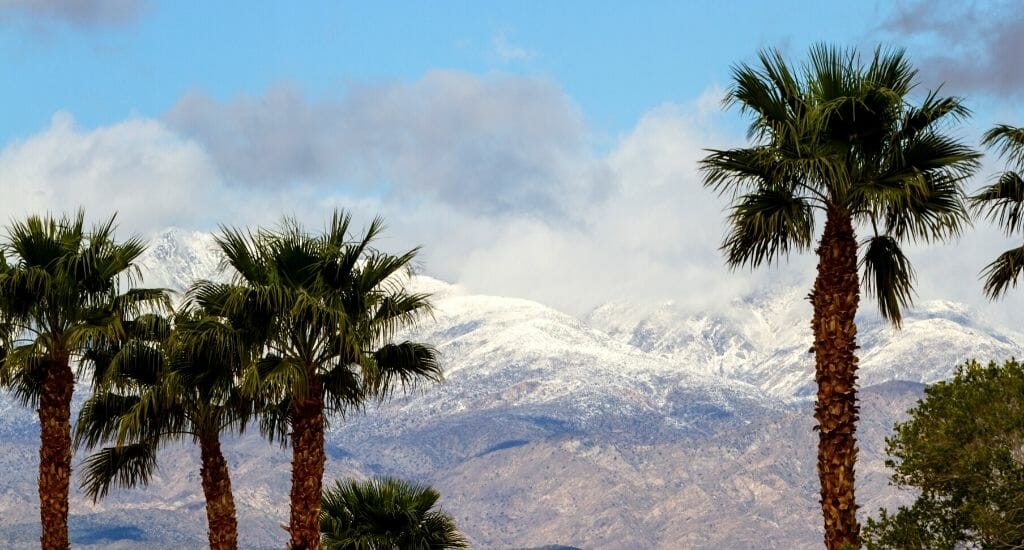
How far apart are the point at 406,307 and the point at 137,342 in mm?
7346

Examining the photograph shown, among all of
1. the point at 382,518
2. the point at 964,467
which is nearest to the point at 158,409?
the point at 382,518

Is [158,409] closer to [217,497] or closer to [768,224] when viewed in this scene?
[217,497]

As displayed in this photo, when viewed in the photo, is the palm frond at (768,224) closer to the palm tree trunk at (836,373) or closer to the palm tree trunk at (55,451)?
the palm tree trunk at (836,373)

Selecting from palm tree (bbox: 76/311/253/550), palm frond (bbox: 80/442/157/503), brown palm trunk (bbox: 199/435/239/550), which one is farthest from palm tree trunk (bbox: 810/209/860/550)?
palm frond (bbox: 80/442/157/503)

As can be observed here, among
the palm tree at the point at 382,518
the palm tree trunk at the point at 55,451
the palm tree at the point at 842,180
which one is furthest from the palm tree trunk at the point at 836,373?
the palm tree trunk at the point at 55,451

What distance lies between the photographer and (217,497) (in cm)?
3697

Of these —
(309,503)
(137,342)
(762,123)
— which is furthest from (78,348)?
(762,123)

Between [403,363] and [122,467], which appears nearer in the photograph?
[403,363]

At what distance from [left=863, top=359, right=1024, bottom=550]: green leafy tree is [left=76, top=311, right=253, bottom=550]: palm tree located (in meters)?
15.6

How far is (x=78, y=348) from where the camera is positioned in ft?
119

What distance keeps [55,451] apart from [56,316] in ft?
10.7

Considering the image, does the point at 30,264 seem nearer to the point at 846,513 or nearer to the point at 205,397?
the point at 205,397

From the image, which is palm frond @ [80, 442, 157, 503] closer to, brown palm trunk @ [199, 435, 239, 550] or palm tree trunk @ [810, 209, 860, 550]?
brown palm trunk @ [199, 435, 239, 550]

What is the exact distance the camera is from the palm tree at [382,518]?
3897 centimetres
